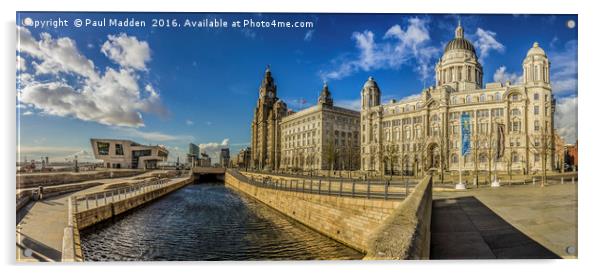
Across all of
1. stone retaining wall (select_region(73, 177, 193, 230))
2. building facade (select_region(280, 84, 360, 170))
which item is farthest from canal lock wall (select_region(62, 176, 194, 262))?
building facade (select_region(280, 84, 360, 170))

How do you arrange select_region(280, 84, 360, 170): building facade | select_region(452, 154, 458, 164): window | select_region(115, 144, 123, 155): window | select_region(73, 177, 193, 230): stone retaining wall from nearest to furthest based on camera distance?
select_region(73, 177, 193, 230): stone retaining wall, select_region(115, 144, 123, 155): window, select_region(452, 154, 458, 164): window, select_region(280, 84, 360, 170): building facade

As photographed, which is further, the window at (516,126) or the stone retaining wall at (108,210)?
the window at (516,126)

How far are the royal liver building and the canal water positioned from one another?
16.8 meters

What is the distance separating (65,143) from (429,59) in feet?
37.8

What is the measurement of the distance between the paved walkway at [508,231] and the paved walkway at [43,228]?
30.2 ft

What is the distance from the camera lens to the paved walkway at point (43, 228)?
321 inches

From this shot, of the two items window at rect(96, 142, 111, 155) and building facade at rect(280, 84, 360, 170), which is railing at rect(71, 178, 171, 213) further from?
building facade at rect(280, 84, 360, 170)

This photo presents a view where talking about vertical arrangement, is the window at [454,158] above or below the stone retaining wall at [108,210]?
above

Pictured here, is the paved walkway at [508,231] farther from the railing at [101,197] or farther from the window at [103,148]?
the railing at [101,197]

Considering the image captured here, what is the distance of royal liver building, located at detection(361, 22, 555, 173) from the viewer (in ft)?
105

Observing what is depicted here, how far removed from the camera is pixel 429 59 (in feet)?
36.0

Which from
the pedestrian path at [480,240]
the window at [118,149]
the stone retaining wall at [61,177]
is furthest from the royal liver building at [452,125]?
the stone retaining wall at [61,177]

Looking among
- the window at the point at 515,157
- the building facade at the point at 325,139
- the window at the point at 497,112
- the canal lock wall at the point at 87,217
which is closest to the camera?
the canal lock wall at the point at 87,217
